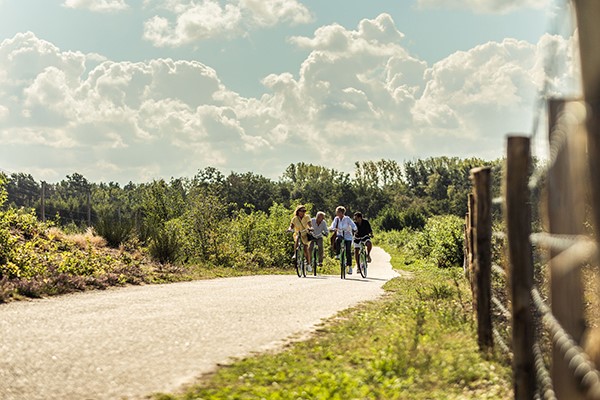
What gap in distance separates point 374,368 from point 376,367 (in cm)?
3

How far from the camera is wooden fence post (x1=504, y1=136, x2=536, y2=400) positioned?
4.39 meters

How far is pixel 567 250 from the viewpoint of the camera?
9.85 feet

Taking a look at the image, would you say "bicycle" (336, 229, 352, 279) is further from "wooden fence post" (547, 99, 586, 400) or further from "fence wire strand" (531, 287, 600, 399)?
"wooden fence post" (547, 99, 586, 400)

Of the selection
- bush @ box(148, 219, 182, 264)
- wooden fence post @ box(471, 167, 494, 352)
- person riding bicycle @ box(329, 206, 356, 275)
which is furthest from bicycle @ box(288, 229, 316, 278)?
wooden fence post @ box(471, 167, 494, 352)

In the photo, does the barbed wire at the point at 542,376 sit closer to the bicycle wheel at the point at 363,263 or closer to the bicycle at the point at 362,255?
the bicycle at the point at 362,255

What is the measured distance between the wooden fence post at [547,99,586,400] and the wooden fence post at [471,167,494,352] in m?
3.21

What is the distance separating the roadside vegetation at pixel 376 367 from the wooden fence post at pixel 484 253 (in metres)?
0.22

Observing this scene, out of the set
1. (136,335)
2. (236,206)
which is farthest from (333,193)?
(136,335)

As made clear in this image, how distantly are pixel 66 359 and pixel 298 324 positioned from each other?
3461mm

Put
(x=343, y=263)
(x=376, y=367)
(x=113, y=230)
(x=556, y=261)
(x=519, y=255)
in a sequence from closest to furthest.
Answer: (x=556, y=261), (x=519, y=255), (x=376, y=367), (x=343, y=263), (x=113, y=230)

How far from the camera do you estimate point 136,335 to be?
292 inches

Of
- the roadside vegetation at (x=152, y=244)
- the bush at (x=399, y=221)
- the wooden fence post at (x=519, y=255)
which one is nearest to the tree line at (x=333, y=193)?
the bush at (x=399, y=221)

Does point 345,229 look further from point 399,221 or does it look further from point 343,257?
point 399,221

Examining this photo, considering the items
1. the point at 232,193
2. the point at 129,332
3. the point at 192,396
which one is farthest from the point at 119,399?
the point at 232,193
